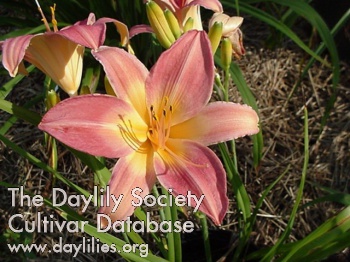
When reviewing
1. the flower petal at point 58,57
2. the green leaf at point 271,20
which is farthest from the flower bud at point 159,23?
the green leaf at point 271,20

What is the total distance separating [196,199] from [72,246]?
0.68 metres

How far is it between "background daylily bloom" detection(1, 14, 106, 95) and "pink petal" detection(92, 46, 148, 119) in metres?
0.03

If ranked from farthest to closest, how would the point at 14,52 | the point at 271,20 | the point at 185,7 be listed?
the point at 271,20 < the point at 185,7 < the point at 14,52

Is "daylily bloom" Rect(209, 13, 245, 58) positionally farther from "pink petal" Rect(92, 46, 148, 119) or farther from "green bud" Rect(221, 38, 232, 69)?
"pink petal" Rect(92, 46, 148, 119)

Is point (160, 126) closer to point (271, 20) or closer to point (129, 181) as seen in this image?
point (129, 181)

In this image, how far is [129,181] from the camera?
707 mm

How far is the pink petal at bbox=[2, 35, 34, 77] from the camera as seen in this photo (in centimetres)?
68

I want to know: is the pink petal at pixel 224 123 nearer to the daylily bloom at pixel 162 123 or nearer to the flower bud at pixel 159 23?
the daylily bloom at pixel 162 123

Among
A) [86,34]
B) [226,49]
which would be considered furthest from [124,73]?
[226,49]

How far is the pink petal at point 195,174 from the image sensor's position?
69cm

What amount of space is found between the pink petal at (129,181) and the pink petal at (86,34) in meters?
0.15

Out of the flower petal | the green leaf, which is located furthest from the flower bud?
the green leaf

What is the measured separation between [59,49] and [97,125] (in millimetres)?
119

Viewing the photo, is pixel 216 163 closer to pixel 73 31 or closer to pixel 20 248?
pixel 73 31
